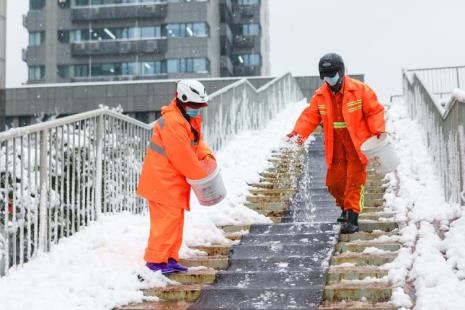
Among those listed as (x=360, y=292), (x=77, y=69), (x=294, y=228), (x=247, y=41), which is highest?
(x=247, y=41)

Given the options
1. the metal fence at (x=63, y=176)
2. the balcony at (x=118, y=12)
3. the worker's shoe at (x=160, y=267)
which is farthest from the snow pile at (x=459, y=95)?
the balcony at (x=118, y=12)

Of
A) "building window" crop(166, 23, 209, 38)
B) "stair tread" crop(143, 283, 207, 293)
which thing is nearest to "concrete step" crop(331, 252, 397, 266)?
"stair tread" crop(143, 283, 207, 293)

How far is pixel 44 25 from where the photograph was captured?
4809 cm

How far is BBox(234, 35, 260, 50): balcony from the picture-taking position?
5688cm

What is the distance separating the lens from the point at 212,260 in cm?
584

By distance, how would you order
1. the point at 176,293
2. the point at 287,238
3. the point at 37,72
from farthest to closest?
the point at 37,72, the point at 287,238, the point at 176,293

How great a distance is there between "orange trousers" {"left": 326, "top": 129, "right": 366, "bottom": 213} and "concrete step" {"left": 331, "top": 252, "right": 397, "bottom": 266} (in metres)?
0.85

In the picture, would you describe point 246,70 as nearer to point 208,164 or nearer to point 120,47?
point 120,47

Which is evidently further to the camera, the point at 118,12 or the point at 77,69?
the point at 77,69

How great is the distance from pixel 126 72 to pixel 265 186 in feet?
131

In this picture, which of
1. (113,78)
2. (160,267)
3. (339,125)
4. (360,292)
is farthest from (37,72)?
(360,292)

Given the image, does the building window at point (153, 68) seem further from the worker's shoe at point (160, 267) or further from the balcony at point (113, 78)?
the worker's shoe at point (160, 267)

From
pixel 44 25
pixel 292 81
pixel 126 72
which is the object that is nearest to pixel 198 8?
pixel 126 72

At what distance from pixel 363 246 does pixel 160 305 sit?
201 centimetres
